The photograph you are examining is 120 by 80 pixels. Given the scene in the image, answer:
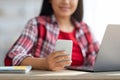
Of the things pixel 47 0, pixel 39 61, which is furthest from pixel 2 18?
pixel 39 61

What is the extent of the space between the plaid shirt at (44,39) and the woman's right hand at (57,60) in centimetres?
32

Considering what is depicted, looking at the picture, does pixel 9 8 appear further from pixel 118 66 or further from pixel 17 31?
pixel 118 66

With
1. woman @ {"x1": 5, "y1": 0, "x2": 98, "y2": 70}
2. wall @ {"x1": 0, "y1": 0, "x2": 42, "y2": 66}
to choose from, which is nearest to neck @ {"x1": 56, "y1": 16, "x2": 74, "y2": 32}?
woman @ {"x1": 5, "y1": 0, "x2": 98, "y2": 70}

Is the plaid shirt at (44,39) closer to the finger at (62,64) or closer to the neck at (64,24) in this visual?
the neck at (64,24)

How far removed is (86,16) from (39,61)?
40.2 inches

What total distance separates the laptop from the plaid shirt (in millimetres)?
475

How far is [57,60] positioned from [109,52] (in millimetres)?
203

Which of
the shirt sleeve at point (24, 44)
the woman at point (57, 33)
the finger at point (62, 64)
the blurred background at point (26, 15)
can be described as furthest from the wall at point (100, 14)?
the finger at point (62, 64)

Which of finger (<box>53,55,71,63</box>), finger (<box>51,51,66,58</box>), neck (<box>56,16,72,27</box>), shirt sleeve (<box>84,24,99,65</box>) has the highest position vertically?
neck (<box>56,16,72,27</box>)

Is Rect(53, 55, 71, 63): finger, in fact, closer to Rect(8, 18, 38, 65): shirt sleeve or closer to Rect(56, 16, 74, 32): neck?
Rect(8, 18, 38, 65): shirt sleeve

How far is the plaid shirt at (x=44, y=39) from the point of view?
4.62ft

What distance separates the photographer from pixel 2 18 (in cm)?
195

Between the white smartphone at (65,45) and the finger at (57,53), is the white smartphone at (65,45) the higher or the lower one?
the higher one

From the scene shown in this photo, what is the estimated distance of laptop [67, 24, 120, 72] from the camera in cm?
93
